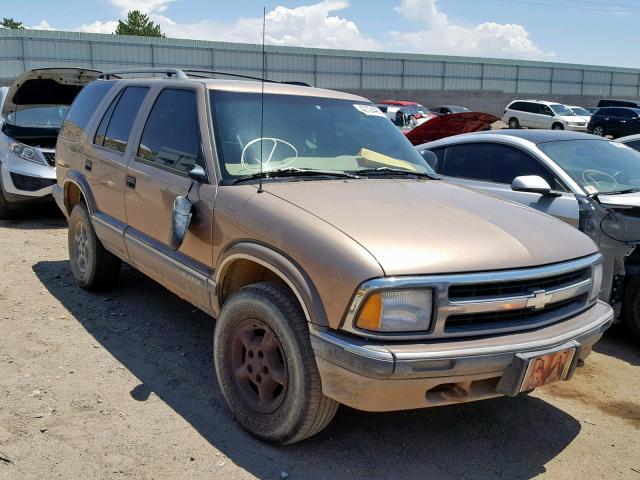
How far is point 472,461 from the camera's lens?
3201 millimetres

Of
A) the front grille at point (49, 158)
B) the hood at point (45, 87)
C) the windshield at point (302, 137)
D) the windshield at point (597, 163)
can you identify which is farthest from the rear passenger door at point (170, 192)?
the hood at point (45, 87)

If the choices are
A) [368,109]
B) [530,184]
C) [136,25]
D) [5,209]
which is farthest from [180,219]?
[136,25]

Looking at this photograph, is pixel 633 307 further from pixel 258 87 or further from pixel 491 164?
pixel 258 87

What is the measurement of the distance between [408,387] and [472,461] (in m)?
0.77

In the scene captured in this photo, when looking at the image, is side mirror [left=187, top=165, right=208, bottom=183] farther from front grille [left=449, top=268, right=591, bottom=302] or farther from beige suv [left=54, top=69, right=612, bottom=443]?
front grille [left=449, top=268, right=591, bottom=302]

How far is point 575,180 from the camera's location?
5371mm

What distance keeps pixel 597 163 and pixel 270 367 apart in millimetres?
3953

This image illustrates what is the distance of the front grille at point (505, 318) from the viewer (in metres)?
2.84

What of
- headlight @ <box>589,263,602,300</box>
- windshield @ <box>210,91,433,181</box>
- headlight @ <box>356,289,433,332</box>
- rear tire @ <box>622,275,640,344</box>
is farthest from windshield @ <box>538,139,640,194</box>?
headlight @ <box>356,289,433,332</box>

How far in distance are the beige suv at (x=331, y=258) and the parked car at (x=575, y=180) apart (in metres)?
1.20

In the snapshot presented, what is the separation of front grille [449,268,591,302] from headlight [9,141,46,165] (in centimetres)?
723

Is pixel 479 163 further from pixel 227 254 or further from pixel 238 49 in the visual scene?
pixel 238 49

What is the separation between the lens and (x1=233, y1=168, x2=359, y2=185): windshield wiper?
12.1 ft

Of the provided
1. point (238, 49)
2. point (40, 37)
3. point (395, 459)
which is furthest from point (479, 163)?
point (238, 49)
